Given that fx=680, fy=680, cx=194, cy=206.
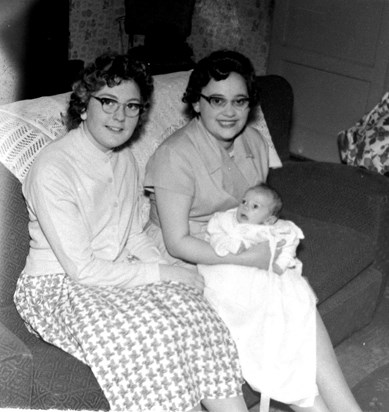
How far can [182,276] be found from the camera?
1925 millimetres

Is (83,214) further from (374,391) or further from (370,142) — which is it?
(370,142)

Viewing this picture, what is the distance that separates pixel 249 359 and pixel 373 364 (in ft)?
2.69

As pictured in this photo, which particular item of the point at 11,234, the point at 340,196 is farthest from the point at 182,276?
the point at 340,196

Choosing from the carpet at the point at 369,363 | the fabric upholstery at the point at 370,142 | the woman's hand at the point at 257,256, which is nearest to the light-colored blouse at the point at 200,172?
the woman's hand at the point at 257,256

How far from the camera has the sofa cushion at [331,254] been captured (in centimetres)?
232

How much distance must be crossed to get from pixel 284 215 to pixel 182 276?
2.91ft

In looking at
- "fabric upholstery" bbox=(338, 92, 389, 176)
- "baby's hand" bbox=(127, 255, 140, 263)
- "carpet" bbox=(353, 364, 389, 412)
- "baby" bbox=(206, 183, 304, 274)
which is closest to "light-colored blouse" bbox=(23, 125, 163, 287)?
"baby's hand" bbox=(127, 255, 140, 263)

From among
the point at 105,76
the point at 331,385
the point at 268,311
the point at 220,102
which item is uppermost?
the point at 105,76

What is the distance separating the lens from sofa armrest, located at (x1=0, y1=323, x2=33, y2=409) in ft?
4.96

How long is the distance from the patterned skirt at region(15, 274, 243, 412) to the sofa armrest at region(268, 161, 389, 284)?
3.22 feet

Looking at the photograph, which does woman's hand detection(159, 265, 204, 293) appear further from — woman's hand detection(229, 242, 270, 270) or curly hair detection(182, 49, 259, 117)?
curly hair detection(182, 49, 259, 117)

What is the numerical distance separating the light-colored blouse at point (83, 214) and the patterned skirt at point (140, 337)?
0.04 meters

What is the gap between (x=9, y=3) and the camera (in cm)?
383

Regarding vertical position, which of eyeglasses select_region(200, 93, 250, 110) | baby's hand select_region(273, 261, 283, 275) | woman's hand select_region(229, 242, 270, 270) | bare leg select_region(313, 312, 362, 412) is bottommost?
bare leg select_region(313, 312, 362, 412)
